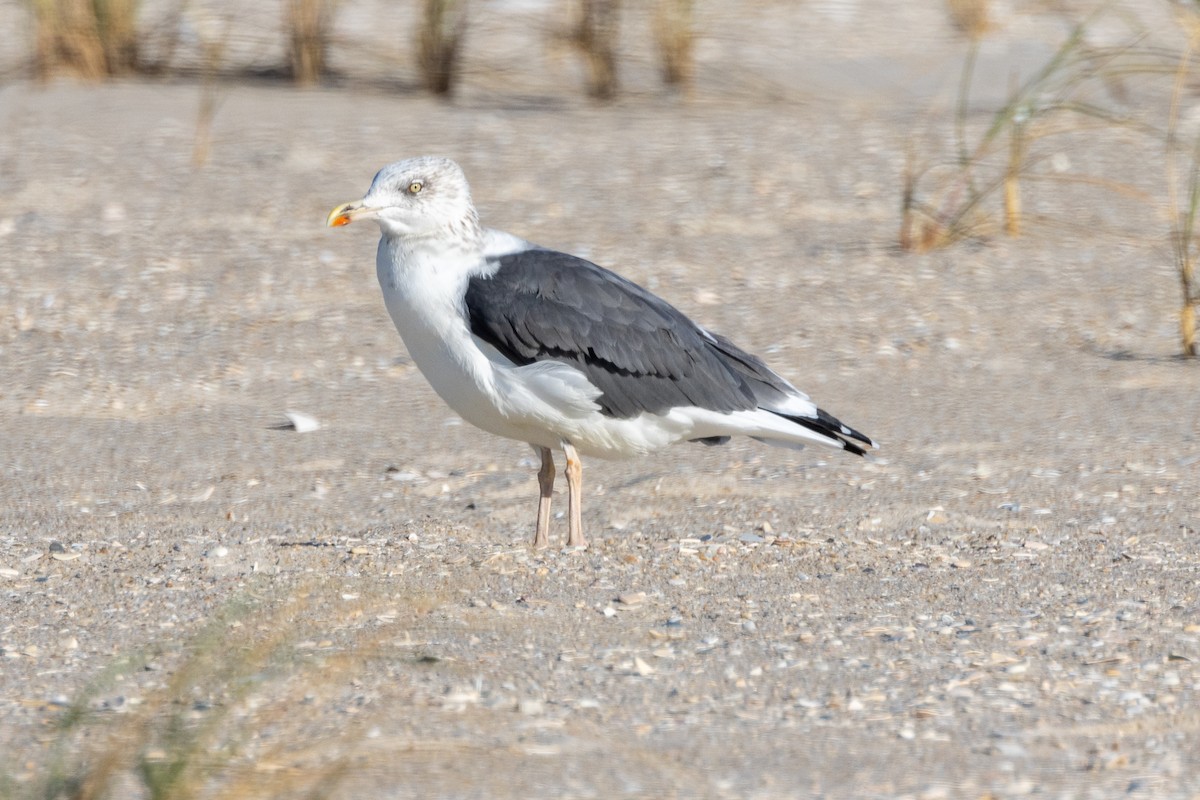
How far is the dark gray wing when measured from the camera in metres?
4.47

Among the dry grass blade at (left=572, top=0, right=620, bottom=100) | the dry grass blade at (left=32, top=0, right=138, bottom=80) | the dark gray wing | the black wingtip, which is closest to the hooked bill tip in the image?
the dark gray wing

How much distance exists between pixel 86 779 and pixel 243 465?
3.03 m

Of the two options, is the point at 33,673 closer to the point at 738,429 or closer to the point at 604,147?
the point at 738,429

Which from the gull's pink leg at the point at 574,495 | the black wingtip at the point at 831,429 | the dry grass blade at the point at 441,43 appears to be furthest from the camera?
the dry grass blade at the point at 441,43

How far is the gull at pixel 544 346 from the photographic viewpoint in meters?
4.47

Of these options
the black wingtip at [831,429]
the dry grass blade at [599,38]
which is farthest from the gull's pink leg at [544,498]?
the dry grass blade at [599,38]

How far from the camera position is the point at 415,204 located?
4.52 m

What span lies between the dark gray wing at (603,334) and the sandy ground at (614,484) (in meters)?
0.43

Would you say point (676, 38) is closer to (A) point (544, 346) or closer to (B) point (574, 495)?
(B) point (574, 495)

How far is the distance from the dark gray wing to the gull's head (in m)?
0.17

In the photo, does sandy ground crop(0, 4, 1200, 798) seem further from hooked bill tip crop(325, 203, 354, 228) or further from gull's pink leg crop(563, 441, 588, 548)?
hooked bill tip crop(325, 203, 354, 228)

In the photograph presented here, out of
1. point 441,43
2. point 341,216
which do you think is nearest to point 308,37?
point 441,43

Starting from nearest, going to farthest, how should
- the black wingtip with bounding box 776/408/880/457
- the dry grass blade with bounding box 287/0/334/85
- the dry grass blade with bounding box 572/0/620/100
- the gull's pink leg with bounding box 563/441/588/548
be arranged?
1. the gull's pink leg with bounding box 563/441/588/548
2. the black wingtip with bounding box 776/408/880/457
3. the dry grass blade with bounding box 572/0/620/100
4. the dry grass blade with bounding box 287/0/334/85

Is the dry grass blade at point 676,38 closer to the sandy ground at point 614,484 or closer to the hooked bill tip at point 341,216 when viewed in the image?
the sandy ground at point 614,484
